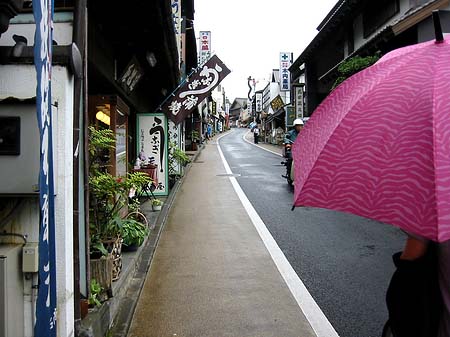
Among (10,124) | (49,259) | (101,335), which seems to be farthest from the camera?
(101,335)

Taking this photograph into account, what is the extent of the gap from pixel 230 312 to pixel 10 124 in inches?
115

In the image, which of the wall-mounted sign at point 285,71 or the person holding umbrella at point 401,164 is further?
the wall-mounted sign at point 285,71

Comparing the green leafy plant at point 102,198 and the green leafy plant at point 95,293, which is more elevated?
the green leafy plant at point 102,198

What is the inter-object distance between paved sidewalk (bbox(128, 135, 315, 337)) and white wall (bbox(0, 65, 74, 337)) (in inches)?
46.9

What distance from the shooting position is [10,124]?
3201mm

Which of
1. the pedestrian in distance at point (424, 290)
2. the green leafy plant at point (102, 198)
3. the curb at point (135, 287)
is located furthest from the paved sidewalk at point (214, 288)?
the pedestrian in distance at point (424, 290)

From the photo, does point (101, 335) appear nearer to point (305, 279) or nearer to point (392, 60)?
point (305, 279)

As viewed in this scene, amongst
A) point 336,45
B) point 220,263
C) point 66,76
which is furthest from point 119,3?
point 336,45

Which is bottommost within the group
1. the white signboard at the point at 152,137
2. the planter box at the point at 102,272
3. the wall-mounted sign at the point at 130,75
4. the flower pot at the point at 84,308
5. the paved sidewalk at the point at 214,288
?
the paved sidewalk at the point at 214,288

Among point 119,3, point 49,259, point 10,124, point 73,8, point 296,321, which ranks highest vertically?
point 119,3

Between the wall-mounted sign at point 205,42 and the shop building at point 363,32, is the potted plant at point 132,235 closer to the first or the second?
the shop building at point 363,32

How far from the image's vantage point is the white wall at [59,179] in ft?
10.8

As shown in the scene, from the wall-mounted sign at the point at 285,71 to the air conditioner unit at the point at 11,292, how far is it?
39.0 m

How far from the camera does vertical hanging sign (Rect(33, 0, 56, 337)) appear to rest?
2362mm
